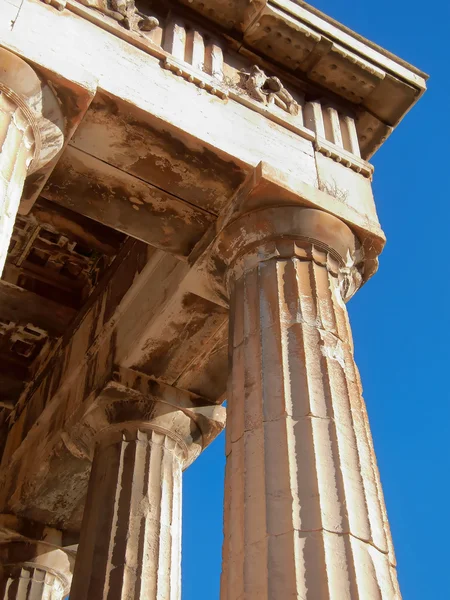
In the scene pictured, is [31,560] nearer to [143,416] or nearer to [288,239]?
[143,416]

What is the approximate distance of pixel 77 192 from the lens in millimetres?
11430

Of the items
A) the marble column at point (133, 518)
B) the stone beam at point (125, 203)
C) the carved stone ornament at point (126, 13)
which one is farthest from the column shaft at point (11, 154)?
the marble column at point (133, 518)

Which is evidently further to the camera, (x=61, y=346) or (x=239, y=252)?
(x=61, y=346)

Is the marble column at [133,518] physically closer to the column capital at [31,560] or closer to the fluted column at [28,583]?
the column capital at [31,560]

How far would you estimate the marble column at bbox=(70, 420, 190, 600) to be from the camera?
1200cm

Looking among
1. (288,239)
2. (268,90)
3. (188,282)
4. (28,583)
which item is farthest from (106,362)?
(268,90)

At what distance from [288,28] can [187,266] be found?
4354 millimetres

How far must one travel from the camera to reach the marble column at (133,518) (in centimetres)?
1200

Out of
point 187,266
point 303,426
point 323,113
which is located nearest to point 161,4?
point 323,113

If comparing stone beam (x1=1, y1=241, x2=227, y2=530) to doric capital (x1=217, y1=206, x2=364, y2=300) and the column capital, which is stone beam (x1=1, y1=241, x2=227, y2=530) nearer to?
the column capital

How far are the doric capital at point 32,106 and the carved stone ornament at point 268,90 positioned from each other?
3.67 m

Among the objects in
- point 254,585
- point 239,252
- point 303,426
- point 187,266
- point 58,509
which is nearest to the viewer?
point 254,585

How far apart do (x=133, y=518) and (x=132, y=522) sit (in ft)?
0.21

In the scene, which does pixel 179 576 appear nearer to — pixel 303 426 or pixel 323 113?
pixel 303 426
